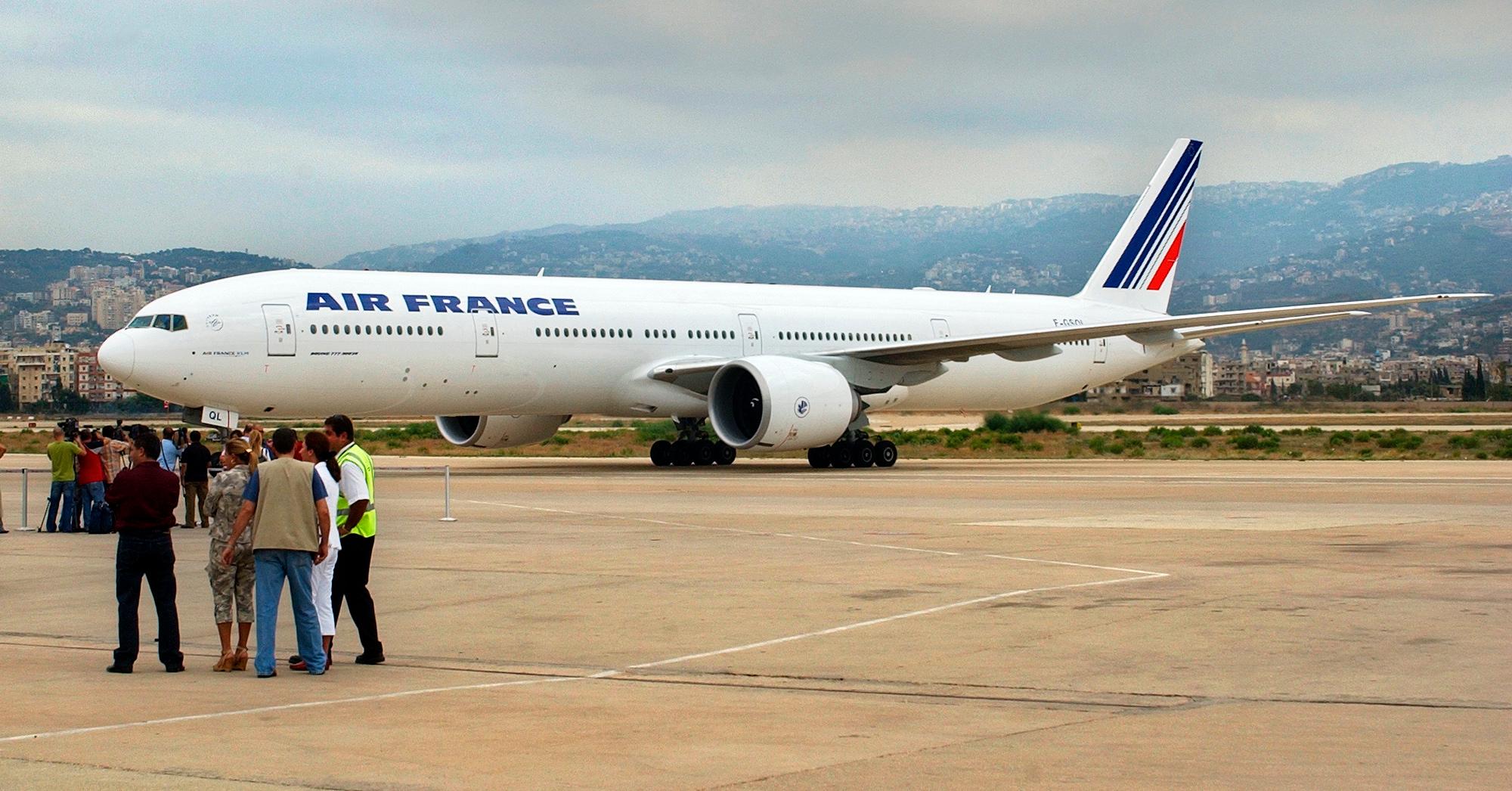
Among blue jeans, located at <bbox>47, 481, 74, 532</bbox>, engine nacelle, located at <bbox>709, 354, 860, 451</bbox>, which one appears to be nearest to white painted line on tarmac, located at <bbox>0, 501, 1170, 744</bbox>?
blue jeans, located at <bbox>47, 481, 74, 532</bbox>

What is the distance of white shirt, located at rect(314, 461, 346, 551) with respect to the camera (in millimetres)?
10078

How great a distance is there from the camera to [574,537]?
58.2 ft

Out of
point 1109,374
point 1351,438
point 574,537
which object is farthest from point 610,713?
point 1351,438

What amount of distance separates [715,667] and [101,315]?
187941 millimetres

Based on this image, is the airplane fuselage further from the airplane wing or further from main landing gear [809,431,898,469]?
the airplane wing

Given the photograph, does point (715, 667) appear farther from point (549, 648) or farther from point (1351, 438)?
point (1351, 438)

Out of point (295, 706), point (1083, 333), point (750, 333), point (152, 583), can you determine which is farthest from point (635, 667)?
point (750, 333)

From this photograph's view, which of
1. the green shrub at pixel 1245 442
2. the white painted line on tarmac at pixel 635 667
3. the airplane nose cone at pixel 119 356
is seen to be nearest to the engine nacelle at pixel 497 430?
the airplane nose cone at pixel 119 356

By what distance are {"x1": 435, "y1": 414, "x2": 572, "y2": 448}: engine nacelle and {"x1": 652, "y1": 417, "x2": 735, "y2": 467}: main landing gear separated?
7.07ft

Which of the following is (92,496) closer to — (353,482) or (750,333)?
(353,482)

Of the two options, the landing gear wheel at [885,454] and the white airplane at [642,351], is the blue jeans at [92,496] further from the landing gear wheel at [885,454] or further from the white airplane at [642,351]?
the landing gear wheel at [885,454]

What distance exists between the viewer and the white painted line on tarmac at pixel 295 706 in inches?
308

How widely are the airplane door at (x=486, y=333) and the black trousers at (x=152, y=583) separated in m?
19.6

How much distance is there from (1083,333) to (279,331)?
576 inches
